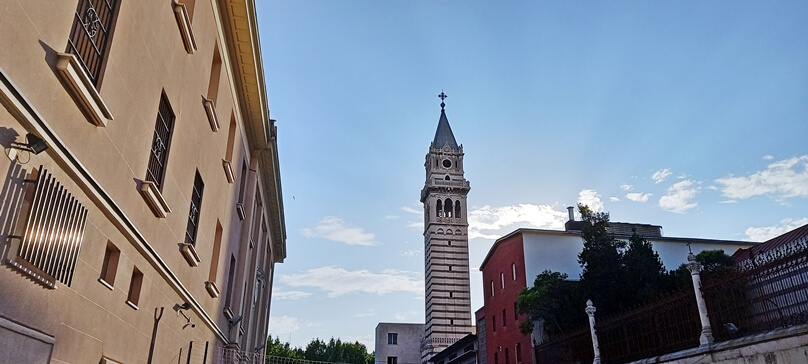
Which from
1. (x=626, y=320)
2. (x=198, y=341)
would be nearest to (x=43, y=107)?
(x=198, y=341)

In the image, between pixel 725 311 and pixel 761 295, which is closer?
pixel 761 295

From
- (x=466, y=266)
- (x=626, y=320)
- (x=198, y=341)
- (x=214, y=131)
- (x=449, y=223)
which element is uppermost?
(x=449, y=223)

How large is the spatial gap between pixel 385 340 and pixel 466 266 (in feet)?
38.8

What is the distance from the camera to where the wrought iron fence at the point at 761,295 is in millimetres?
9281

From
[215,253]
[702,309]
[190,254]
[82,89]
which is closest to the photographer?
[82,89]

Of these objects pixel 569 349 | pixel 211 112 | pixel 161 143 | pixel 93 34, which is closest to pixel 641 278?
pixel 569 349

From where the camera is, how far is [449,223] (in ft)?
200

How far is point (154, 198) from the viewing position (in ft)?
25.0

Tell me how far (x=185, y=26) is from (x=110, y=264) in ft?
13.2

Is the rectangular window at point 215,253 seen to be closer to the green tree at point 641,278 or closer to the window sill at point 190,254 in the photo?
the window sill at point 190,254

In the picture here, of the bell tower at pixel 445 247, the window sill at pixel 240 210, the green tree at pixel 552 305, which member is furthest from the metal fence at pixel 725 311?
the bell tower at pixel 445 247

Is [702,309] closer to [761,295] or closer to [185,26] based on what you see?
[761,295]

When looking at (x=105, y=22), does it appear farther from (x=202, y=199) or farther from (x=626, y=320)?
(x=626, y=320)

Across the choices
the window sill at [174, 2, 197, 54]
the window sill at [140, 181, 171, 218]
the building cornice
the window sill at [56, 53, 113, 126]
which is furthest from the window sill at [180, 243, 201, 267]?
the building cornice
